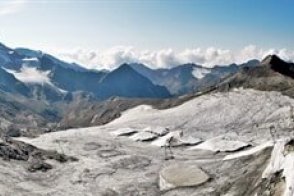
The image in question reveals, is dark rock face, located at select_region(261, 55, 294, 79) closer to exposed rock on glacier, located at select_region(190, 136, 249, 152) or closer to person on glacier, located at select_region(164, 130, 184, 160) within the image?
person on glacier, located at select_region(164, 130, 184, 160)

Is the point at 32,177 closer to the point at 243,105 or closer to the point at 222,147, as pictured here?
the point at 222,147

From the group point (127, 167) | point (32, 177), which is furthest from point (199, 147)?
point (32, 177)

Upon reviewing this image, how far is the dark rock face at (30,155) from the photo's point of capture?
77119 millimetres

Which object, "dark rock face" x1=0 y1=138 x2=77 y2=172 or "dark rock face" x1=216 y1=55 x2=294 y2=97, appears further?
"dark rock face" x1=216 y1=55 x2=294 y2=97

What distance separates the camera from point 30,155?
83.9m

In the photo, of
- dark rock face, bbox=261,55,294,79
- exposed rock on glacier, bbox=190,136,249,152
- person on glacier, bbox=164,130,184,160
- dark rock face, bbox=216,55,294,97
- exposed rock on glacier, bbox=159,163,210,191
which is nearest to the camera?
exposed rock on glacier, bbox=159,163,210,191

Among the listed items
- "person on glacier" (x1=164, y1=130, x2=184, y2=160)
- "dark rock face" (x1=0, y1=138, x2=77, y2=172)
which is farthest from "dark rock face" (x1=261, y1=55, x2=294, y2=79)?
"dark rock face" (x1=0, y1=138, x2=77, y2=172)

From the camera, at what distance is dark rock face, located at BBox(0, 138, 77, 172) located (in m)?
77.1

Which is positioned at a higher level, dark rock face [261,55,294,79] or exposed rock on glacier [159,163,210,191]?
dark rock face [261,55,294,79]

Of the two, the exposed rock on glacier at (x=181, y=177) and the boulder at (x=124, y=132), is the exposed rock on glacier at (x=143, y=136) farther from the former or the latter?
the exposed rock on glacier at (x=181, y=177)

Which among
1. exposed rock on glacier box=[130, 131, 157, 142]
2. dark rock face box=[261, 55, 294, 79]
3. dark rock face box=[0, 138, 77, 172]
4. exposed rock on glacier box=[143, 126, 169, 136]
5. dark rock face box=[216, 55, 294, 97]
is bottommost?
dark rock face box=[0, 138, 77, 172]

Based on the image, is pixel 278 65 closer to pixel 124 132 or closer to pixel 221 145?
pixel 124 132

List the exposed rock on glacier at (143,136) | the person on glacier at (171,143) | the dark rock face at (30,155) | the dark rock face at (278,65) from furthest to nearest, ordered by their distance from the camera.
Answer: the dark rock face at (278,65), the exposed rock on glacier at (143,136), the person on glacier at (171,143), the dark rock face at (30,155)

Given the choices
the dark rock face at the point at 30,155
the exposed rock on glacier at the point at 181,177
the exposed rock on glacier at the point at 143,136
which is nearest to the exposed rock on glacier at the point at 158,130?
the exposed rock on glacier at the point at 143,136
